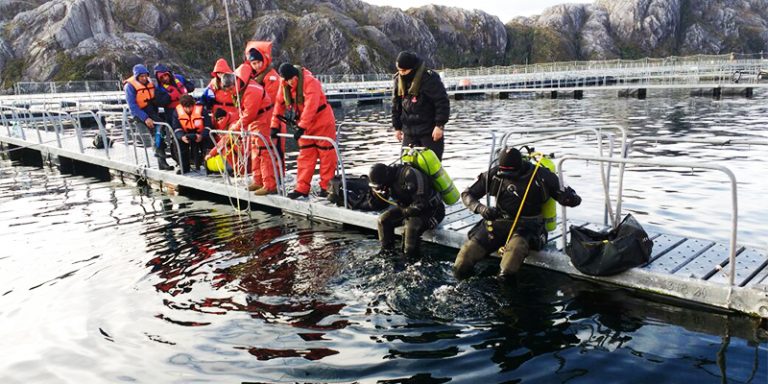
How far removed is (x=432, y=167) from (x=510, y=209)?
1275 mm

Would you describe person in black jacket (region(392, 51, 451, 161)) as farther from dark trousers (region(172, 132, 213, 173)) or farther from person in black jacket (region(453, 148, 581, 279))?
dark trousers (region(172, 132, 213, 173))

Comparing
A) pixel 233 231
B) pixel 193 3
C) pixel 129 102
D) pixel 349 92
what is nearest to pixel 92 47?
pixel 193 3

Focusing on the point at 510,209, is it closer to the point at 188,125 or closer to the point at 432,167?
the point at 432,167

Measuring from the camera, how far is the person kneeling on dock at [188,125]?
10430 mm

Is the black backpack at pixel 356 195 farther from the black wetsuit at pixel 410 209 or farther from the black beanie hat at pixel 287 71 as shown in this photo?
the black beanie hat at pixel 287 71

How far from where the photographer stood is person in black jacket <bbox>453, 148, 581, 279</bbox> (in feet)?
18.1

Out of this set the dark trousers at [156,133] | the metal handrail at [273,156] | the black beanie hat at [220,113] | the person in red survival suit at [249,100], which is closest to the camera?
the metal handrail at [273,156]

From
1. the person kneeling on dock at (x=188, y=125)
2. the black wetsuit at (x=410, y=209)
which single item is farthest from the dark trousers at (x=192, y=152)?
the black wetsuit at (x=410, y=209)

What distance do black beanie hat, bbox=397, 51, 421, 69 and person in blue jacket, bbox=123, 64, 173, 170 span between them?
20.2 ft

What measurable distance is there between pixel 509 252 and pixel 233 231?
186 inches

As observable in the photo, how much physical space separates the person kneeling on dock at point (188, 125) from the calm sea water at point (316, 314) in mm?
2134

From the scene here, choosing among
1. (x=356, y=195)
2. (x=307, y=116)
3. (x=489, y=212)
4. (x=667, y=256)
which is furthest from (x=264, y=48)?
(x=667, y=256)

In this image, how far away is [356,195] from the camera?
329 inches

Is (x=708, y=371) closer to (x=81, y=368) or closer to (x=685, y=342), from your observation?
(x=685, y=342)
